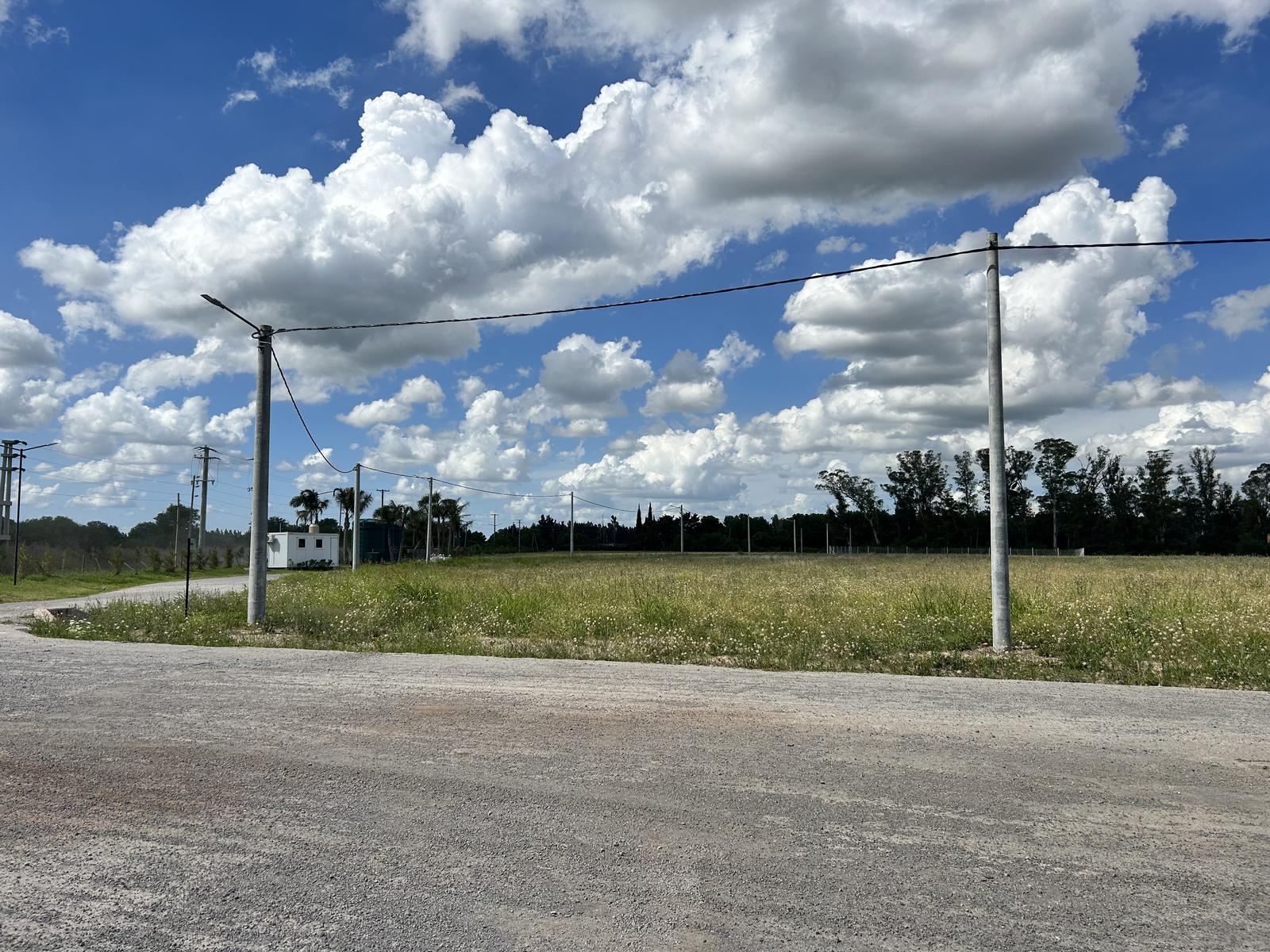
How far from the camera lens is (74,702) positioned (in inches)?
342

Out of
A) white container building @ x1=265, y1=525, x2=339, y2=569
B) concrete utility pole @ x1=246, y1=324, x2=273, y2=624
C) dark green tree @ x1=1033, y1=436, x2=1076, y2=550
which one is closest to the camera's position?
concrete utility pole @ x1=246, y1=324, x2=273, y2=624

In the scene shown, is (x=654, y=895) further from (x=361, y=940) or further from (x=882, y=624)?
(x=882, y=624)

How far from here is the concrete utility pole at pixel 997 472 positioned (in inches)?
480

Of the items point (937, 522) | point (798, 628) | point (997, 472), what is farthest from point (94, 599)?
point (937, 522)

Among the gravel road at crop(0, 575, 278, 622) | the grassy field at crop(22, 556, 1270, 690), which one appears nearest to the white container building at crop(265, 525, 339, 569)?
the gravel road at crop(0, 575, 278, 622)

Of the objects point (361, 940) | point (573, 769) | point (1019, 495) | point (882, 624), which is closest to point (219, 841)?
point (361, 940)

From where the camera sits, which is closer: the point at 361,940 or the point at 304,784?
the point at 361,940

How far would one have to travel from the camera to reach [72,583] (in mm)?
36094

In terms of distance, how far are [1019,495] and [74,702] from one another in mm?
111681

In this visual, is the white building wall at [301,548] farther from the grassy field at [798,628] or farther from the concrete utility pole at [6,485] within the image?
the grassy field at [798,628]

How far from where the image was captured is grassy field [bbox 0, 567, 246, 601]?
29016mm

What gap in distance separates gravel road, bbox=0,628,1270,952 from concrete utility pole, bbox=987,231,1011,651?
338 cm

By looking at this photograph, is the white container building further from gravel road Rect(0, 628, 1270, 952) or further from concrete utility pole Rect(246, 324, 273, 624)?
gravel road Rect(0, 628, 1270, 952)

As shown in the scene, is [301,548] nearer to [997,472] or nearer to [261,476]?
[261,476]
